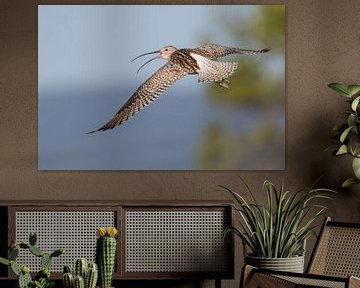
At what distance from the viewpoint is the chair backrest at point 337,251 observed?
452 cm

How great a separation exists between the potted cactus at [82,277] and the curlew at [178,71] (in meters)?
1.76

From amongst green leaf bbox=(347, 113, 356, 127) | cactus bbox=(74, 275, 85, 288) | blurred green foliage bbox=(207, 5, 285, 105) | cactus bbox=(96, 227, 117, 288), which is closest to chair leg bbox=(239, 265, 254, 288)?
cactus bbox=(96, 227, 117, 288)

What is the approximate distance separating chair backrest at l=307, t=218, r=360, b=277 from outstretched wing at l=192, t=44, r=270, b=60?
149cm

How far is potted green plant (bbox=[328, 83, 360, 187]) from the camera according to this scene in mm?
5258

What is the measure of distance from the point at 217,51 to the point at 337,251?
1727mm

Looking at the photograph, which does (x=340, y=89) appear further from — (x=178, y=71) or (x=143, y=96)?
(x=143, y=96)

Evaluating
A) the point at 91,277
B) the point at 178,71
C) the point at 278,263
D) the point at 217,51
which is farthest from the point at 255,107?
the point at 91,277

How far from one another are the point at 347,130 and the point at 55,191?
1.93 metres

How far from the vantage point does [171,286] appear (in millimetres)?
5621

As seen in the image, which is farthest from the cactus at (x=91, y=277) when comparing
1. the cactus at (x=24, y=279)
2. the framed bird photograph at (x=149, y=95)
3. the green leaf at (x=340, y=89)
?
the green leaf at (x=340, y=89)

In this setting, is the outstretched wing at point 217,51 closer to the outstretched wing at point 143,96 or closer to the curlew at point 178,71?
the curlew at point 178,71

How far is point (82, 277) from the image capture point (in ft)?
13.0

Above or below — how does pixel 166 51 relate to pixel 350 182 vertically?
above

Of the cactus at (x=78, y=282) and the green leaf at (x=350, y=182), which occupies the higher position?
the green leaf at (x=350, y=182)
